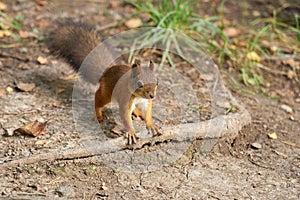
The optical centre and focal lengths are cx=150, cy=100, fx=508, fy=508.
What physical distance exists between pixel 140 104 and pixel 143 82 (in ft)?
0.96

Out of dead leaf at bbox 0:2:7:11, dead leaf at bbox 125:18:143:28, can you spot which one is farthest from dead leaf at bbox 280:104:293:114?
dead leaf at bbox 0:2:7:11

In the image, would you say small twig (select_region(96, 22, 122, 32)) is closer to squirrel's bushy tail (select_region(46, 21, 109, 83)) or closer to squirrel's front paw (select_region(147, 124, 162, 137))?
squirrel's bushy tail (select_region(46, 21, 109, 83))

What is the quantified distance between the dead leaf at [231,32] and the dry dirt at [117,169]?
2.09 ft

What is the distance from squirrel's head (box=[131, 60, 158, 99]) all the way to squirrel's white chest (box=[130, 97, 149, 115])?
8 cm

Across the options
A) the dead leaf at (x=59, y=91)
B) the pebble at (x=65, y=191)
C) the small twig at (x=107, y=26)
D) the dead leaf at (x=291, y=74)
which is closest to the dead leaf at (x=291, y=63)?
the dead leaf at (x=291, y=74)

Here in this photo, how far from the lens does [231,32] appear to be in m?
4.36

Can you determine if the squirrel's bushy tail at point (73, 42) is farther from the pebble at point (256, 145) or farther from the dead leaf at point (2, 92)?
the pebble at point (256, 145)

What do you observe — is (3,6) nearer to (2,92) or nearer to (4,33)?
(4,33)

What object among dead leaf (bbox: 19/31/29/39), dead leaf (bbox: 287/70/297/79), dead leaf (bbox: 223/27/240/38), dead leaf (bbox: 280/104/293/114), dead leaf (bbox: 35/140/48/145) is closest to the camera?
dead leaf (bbox: 35/140/48/145)

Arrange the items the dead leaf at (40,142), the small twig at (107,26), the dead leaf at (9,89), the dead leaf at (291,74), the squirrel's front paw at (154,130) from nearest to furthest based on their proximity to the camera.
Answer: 1. the dead leaf at (40,142)
2. the squirrel's front paw at (154,130)
3. the dead leaf at (9,89)
4. the dead leaf at (291,74)
5. the small twig at (107,26)

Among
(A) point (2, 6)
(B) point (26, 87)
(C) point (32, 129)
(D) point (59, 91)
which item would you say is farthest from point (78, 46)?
(A) point (2, 6)

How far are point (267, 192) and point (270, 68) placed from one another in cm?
162

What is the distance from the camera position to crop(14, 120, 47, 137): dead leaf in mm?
2730

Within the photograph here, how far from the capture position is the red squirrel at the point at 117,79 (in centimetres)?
262
